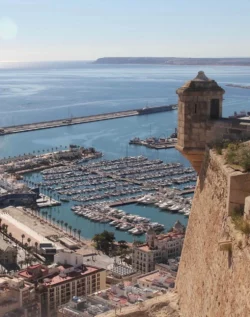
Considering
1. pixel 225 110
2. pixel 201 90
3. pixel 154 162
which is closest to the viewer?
pixel 201 90

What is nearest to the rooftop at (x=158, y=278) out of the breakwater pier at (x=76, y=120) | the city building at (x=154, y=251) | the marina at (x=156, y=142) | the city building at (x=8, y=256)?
the city building at (x=154, y=251)

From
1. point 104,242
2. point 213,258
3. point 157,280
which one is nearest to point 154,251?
point 104,242

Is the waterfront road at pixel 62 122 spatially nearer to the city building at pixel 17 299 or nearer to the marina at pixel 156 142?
the marina at pixel 156 142

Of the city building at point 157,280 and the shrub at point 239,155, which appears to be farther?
the city building at point 157,280

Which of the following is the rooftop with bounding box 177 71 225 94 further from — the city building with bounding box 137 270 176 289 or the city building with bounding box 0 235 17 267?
the city building with bounding box 0 235 17 267

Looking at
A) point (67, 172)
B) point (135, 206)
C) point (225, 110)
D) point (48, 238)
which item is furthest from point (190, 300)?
point (225, 110)

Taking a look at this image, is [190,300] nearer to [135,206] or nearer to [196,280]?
[196,280]

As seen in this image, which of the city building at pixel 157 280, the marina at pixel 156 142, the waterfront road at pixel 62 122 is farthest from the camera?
the waterfront road at pixel 62 122
